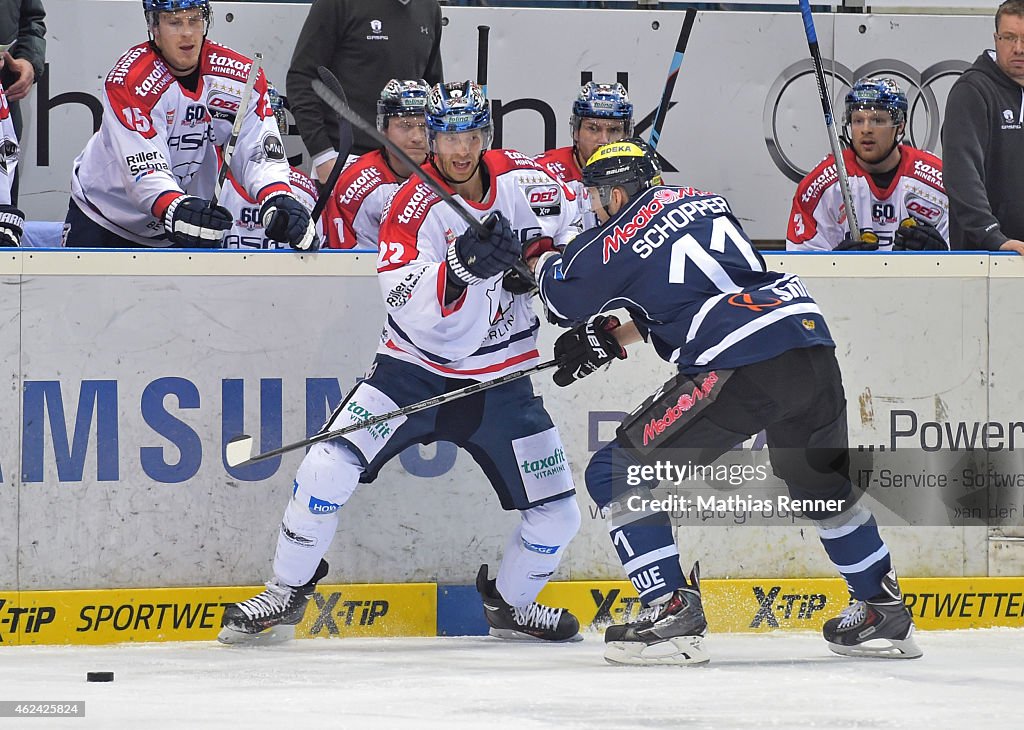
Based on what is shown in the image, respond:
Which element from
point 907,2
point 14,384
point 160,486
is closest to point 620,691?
point 160,486

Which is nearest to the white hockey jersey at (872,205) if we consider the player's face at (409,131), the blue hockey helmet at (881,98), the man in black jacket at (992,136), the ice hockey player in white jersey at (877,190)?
the ice hockey player in white jersey at (877,190)

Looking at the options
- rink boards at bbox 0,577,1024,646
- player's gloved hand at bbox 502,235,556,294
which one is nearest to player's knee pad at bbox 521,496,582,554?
rink boards at bbox 0,577,1024,646

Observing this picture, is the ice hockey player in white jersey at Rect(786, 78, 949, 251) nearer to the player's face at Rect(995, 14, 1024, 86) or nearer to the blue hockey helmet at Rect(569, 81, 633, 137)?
the player's face at Rect(995, 14, 1024, 86)

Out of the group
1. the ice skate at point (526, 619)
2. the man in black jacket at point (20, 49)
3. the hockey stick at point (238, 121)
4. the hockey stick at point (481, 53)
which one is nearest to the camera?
the ice skate at point (526, 619)

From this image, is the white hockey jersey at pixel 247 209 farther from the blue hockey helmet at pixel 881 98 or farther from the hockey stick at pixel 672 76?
the blue hockey helmet at pixel 881 98

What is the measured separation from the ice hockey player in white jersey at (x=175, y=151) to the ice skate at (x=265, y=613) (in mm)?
929

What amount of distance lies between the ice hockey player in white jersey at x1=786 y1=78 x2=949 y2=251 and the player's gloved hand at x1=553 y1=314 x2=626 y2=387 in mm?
1633

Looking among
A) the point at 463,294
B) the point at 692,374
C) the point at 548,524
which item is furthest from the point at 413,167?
the point at 548,524

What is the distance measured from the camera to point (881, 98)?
5168mm

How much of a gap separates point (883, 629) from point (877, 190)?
198cm

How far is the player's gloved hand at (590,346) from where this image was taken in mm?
3715

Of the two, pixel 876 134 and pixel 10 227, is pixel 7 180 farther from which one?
pixel 876 134

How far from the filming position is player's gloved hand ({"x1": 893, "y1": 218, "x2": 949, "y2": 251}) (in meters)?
4.68

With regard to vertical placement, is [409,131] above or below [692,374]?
above
